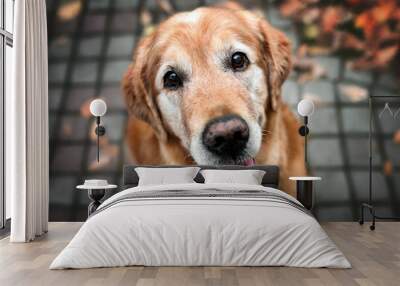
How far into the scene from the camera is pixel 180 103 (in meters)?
6.35

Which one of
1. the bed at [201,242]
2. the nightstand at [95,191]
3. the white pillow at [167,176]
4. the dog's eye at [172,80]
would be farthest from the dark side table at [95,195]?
the bed at [201,242]

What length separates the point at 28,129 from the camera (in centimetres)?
554

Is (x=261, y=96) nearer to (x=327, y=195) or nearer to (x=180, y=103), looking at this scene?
(x=180, y=103)

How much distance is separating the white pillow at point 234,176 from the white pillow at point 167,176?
0.18 meters

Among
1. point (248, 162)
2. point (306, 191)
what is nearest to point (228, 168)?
point (248, 162)

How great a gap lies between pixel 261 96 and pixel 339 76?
Answer: 3.61ft

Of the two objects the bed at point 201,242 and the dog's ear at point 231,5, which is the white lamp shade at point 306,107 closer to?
the dog's ear at point 231,5

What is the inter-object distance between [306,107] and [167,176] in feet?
6.06

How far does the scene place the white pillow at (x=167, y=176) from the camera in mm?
6078

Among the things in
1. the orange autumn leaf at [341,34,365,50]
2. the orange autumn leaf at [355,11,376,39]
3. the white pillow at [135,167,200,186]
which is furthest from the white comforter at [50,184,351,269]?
the orange autumn leaf at [355,11,376,39]

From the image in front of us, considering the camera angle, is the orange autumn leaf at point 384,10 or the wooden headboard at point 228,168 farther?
the orange autumn leaf at point 384,10

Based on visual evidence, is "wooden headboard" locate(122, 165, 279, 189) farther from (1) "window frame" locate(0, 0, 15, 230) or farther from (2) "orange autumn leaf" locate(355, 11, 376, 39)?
(2) "orange autumn leaf" locate(355, 11, 376, 39)

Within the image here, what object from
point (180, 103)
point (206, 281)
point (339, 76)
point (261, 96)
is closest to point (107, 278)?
point (206, 281)

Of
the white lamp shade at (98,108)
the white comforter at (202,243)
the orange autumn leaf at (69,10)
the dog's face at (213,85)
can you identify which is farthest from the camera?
the orange autumn leaf at (69,10)
